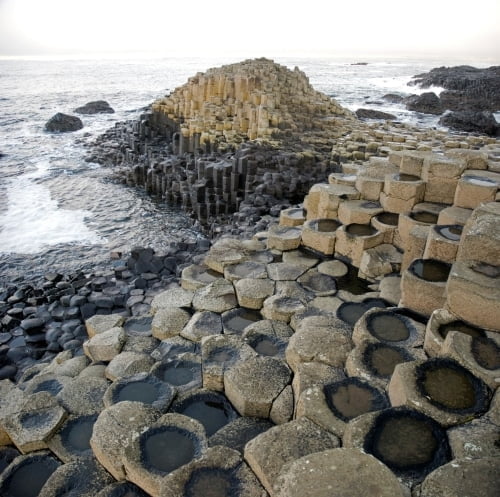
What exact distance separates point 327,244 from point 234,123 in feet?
32.8

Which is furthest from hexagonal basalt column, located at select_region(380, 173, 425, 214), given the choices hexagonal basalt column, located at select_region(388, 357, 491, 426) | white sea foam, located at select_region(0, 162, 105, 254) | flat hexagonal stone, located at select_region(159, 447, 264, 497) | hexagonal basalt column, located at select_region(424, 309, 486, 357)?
white sea foam, located at select_region(0, 162, 105, 254)

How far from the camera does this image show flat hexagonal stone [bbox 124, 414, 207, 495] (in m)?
2.67

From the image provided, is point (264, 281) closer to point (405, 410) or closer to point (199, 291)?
point (199, 291)

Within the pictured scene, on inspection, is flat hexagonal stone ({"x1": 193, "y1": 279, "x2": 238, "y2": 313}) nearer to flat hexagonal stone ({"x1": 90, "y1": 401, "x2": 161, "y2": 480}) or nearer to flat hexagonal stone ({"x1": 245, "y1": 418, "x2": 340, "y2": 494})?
flat hexagonal stone ({"x1": 90, "y1": 401, "x2": 161, "y2": 480})

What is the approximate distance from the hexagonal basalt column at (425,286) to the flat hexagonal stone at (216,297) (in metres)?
1.93

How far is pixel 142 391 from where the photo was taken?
11.6ft

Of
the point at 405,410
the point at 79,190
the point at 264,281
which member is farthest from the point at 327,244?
the point at 79,190

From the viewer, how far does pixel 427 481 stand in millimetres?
2188

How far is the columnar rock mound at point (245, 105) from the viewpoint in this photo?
13.8m

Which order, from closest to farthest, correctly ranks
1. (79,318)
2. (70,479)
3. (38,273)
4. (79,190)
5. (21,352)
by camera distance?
(70,479)
(21,352)
(79,318)
(38,273)
(79,190)

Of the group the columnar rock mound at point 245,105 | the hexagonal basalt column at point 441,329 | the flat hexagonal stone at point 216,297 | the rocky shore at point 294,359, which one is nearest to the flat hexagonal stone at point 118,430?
the rocky shore at point 294,359

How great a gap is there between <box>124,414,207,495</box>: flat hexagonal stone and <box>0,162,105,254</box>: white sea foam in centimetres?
791

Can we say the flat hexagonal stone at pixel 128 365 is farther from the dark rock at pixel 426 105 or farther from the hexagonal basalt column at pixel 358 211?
the dark rock at pixel 426 105

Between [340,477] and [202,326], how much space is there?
8.68 feet
